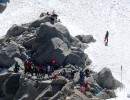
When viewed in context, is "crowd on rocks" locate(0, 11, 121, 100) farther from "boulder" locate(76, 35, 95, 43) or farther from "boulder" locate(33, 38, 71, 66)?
"boulder" locate(76, 35, 95, 43)

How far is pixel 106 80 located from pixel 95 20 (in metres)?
17.9

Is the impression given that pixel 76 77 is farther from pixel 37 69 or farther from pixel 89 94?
pixel 37 69

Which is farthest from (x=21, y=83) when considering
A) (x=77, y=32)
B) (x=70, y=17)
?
(x=70, y=17)

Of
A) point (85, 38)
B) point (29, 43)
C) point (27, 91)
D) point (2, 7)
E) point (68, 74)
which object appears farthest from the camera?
point (2, 7)

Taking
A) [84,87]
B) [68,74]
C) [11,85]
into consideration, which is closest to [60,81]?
[68,74]

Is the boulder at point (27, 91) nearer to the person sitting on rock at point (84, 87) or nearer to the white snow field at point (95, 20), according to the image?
the person sitting on rock at point (84, 87)

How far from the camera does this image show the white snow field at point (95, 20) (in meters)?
47.0

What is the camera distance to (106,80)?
134 feet

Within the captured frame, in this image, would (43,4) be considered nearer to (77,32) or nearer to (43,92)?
(77,32)

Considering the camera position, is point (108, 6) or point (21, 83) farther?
point (108, 6)

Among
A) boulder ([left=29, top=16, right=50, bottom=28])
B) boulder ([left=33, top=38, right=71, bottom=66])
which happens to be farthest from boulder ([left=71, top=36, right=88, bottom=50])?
boulder ([left=29, top=16, right=50, bottom=28])

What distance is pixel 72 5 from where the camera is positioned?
61.4 meters

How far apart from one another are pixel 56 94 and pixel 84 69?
23.4 feet

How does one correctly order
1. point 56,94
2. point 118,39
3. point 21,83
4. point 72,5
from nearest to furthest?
point 56,94, point 21,83, point 118,39, point 72,5
